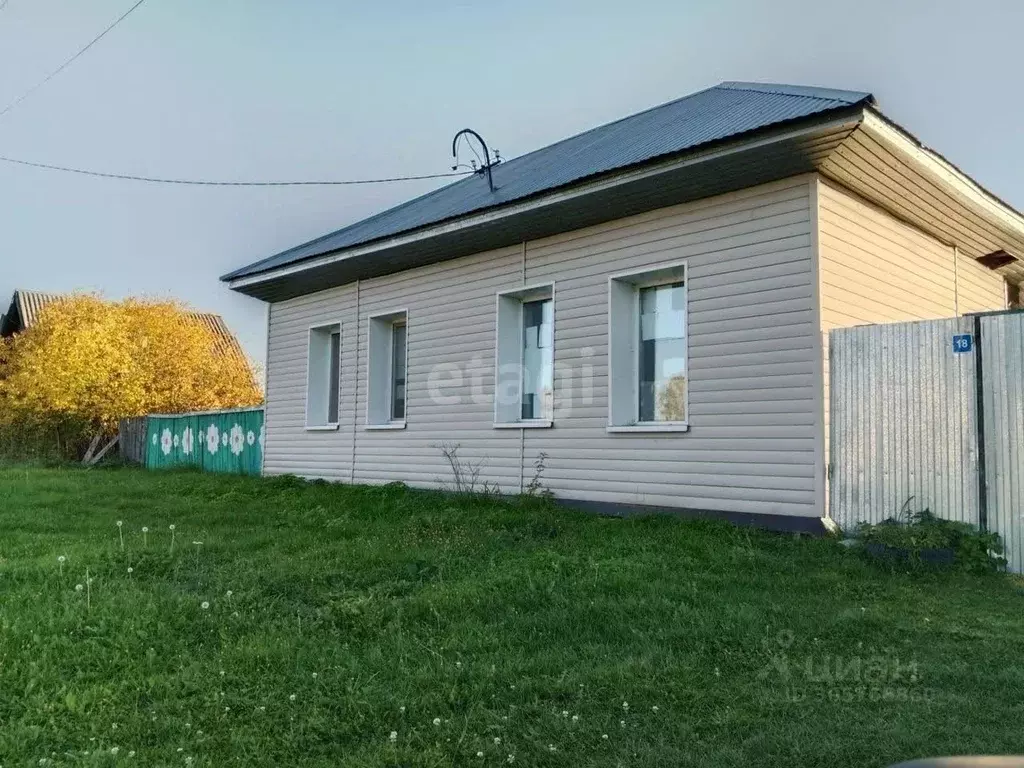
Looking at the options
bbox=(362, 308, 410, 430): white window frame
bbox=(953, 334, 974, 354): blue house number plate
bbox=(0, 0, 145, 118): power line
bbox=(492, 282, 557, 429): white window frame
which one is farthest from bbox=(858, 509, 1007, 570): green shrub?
bbox=(0, 0, 145, 118): power line

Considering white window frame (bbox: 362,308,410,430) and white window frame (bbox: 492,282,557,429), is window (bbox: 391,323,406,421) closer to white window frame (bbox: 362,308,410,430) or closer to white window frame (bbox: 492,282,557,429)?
white window frame (bbox: 362,308,410,430)

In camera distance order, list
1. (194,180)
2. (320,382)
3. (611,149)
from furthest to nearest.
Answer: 1. (194,180)
2. (320,382)
3. (611,149)

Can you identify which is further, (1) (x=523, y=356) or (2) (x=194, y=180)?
(2) (x=194, y=180)

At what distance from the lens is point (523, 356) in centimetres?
1038

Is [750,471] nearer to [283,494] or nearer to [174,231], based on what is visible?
[283,494]

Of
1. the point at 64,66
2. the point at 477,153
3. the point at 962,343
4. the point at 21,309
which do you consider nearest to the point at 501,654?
the point at 962,343

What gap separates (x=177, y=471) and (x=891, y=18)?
49.6 ft

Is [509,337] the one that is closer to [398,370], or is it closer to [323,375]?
[398,370]

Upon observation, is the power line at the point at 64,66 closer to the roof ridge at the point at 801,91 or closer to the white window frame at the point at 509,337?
the white window frame at the point at 509,337

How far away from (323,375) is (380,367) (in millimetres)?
1779

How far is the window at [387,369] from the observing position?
482 inches

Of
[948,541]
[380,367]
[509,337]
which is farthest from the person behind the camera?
[380,367]

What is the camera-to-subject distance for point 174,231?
2092cm

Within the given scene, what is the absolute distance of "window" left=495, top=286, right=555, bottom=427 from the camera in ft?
33.1
